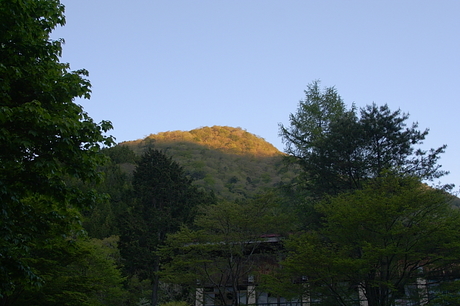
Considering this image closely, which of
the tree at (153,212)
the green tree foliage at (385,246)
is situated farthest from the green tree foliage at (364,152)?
the tree at (153,212)

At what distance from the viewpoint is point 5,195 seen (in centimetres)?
666

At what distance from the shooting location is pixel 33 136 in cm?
709

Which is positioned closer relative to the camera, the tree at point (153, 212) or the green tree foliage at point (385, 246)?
the green tree foliage at point (385, 246)

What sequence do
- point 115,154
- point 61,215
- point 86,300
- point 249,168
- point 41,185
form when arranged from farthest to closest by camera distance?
point 249,168 → point 115,154 → point 86,300 → point 61,215 → point 41,185

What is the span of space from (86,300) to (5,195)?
372 inches

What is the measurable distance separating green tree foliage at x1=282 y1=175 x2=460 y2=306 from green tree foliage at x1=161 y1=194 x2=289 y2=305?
4.24 m

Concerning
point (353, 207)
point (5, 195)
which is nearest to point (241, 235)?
point (353, 207)

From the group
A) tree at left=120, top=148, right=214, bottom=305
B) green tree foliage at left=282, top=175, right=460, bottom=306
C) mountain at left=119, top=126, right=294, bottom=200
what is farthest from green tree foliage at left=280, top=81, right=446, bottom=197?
mountain at left=119, top=126, right=294, bottom=200

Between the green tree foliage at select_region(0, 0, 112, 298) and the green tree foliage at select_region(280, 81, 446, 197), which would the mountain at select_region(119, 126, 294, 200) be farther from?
the green tree foliage at select_region(0, 0, 112, 298)

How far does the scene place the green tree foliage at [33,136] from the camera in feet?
22.0

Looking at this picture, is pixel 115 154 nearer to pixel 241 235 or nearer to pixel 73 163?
pixel 241 235

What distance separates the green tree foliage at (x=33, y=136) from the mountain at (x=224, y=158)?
46787 millimetres

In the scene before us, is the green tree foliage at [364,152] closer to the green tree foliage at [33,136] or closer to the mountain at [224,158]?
the green tree foliage at [33,136]

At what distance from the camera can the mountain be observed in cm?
7844
